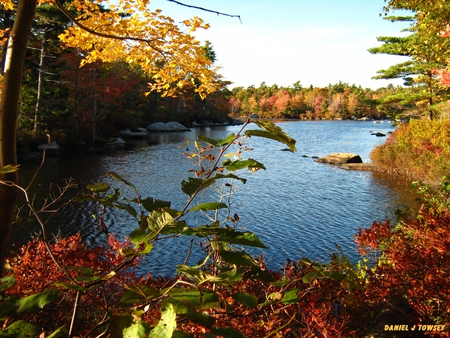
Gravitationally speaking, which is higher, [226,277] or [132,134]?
[226,277]

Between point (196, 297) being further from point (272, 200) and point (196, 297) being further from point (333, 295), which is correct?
point (272, 200)

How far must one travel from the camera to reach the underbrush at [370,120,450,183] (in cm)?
1598

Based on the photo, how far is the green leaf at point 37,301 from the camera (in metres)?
0.88

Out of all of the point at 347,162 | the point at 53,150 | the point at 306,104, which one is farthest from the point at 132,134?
the point at 306,104

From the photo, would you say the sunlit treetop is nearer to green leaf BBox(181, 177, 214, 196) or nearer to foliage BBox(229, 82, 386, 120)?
green leaf BBox(181, 177, 214, 196)

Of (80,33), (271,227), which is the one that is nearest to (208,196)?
(271,227)

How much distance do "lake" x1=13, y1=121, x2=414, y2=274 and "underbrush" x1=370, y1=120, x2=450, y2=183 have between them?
0.93 metres

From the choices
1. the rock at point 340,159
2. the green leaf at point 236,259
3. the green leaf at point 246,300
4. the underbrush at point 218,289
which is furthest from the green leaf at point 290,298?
the rock at point 340,159

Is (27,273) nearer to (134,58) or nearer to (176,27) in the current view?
(134,58)

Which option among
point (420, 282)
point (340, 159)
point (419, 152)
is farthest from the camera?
point (340, 159)

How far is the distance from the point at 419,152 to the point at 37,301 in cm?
1944

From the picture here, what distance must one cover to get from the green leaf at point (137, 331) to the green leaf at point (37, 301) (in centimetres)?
19

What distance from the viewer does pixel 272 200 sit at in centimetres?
1402

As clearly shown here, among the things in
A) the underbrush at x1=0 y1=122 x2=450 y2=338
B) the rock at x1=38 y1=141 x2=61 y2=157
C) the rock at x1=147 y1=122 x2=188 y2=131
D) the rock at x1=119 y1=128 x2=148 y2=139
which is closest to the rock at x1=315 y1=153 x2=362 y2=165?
the rock at x1=38 y1=141 x2=61 y2=157
